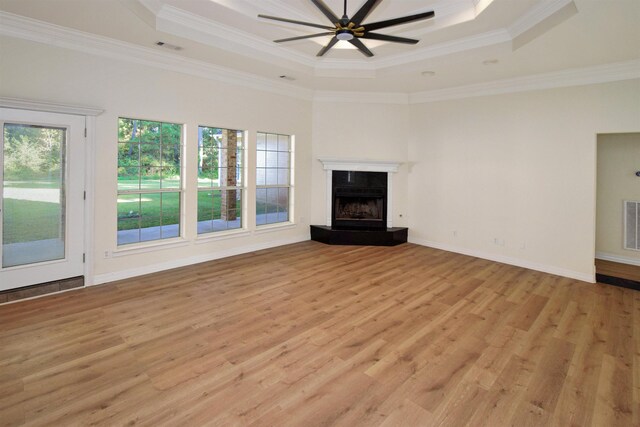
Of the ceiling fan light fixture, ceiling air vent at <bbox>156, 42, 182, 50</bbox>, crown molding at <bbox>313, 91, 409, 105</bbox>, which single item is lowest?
the ceiling fan light fixture

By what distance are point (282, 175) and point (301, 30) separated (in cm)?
290

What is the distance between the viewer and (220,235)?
5.59 meters

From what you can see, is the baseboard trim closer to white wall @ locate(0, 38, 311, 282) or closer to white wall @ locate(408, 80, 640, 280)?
white wall @ locate(408, 80, 640, 280)

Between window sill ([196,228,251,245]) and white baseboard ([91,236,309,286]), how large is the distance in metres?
0.22

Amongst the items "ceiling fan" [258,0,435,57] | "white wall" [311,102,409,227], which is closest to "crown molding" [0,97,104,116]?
"ceiling fan" [258,0,435,57]

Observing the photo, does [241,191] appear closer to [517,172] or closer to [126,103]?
[126,103]

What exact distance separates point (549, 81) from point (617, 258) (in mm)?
3064

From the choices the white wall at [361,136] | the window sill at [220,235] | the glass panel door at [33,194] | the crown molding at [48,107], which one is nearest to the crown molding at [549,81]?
the white wall at [361,136]

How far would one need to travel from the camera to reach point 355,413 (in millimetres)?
2115

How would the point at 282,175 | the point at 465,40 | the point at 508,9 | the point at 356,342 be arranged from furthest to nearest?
the point at 282,175 < the point at 465,40 < the point at 508,9 < the point at 356,342

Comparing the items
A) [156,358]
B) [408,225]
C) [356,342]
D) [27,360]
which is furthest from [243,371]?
[408,225]

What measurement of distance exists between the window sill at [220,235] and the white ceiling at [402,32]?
8.52ft

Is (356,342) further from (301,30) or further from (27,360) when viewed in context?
(301,30)

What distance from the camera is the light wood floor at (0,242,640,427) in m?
2.13
